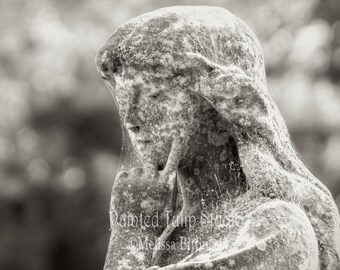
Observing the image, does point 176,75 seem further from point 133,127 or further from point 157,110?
point 133,127

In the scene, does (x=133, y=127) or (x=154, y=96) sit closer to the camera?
(x=154, y=96)

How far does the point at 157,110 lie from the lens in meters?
3.74

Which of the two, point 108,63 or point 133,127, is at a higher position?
point 108,63

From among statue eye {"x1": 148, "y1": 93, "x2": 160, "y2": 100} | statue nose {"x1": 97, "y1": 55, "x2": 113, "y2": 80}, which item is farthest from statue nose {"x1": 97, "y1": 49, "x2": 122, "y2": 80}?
statue eye {"x1": 148, "y1": 93, "x2": 160, "y2": 100}

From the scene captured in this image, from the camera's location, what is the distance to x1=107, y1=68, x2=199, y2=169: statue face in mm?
3705

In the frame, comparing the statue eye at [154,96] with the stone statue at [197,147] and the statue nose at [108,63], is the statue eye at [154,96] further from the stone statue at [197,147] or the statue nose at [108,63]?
the statue nose at [108,63]

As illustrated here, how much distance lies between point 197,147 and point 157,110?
1.18 feet

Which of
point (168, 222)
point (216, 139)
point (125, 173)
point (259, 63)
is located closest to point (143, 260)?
point (168, 222)

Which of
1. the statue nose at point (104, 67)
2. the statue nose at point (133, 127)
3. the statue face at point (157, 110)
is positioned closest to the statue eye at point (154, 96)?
the statue face at point (157, 110)

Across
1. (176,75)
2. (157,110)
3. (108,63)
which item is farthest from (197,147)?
(108,63)

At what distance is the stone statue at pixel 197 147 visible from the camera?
3.40 metres

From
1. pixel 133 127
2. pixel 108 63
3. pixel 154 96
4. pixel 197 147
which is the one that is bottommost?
pixel 197 147

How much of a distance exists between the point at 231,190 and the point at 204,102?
1.89 ft

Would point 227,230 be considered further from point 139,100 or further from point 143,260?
point 139,100
